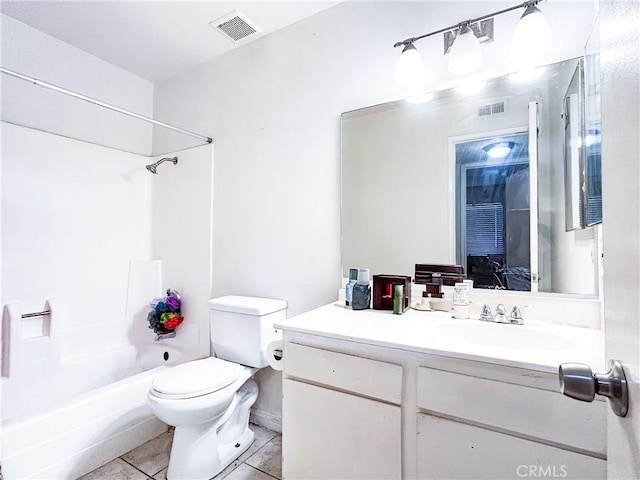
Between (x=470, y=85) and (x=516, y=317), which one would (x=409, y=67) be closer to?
Answer: (x=470, y=85)

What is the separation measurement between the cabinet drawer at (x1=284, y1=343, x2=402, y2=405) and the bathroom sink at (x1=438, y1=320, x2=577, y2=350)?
0.30m

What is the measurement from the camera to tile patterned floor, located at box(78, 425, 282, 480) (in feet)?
4.99

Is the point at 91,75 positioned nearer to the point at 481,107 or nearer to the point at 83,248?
the point at 83,248

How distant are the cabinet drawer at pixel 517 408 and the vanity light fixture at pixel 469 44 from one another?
1.22 meters

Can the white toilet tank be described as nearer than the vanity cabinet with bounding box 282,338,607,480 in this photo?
No

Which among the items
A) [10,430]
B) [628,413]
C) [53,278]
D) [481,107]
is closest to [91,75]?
[53,278]

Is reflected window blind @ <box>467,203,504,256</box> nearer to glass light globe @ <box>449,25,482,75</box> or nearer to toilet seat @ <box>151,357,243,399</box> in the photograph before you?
glass light globe @ <box>449,25,482,75</box>

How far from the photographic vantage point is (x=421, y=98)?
1.49m

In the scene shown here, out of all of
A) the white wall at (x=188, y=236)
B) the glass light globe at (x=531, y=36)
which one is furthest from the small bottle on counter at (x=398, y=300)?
the white wall at (x=188, y=236)

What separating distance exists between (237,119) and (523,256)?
1807 mm

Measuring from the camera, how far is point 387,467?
1022 millimetres

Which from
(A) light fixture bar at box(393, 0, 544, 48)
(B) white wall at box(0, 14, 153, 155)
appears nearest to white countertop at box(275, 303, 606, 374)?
(A) light fixture bar at box(393, 0, 544, 48)

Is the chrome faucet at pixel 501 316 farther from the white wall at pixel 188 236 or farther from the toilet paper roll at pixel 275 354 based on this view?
the white wall at pixel 188 236

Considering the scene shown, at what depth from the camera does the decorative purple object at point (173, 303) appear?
Answer: 224cm
